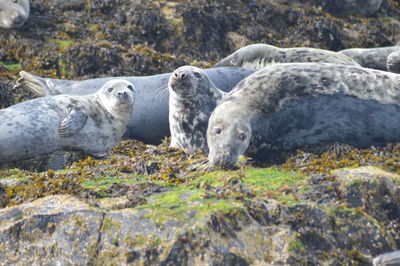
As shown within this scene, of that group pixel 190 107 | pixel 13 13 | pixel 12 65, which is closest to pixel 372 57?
pixel 190 107

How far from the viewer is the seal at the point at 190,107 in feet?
20.6

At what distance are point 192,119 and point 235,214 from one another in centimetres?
264

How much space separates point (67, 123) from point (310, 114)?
7.92 ft

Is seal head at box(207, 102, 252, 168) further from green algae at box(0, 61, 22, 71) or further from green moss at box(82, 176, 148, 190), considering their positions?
green algae at box(0, 61, 22, 71)

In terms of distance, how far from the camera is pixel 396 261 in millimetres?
3174

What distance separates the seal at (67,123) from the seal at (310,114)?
5.64 feet

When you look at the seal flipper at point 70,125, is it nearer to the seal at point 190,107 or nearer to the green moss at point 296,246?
the seal at point 190,107

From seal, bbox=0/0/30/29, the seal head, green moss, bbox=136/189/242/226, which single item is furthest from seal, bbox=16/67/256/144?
green moss, bbox=136/189/242/226

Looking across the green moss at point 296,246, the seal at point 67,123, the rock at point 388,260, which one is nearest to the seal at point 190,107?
the seal at point 67,123

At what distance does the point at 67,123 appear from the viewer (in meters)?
6.49

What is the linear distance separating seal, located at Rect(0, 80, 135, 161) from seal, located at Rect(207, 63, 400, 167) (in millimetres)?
1719

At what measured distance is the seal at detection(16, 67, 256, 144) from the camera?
7664 mm

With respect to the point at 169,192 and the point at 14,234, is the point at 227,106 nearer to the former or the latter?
the point at 169,192

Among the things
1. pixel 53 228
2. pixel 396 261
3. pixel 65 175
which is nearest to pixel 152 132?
pixel 65 175
